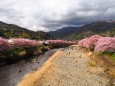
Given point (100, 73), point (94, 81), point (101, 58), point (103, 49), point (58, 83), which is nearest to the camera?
point (58, 83)

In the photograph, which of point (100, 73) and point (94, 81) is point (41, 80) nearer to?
point (94, 81)

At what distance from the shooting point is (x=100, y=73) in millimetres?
47844

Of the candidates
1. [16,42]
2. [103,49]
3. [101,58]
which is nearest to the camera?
[101,58]

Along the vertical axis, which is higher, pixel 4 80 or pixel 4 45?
pixel 4 45

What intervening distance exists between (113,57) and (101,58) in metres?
2.91

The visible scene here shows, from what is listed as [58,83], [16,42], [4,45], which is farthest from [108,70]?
[16,42]

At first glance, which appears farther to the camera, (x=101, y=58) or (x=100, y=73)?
(x=101, y=58)

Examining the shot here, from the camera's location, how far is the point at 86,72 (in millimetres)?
48969

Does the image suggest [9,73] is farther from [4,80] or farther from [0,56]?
[0,56]

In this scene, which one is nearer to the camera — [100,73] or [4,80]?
[4,80]

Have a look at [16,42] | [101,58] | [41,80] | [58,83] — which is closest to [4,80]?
[41,80]

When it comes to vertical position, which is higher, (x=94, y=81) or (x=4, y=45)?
(x=4, y=45)

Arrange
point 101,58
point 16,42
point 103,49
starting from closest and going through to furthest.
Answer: point 101,58 < point 103,49 < point 16,42

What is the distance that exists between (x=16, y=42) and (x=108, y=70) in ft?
169
